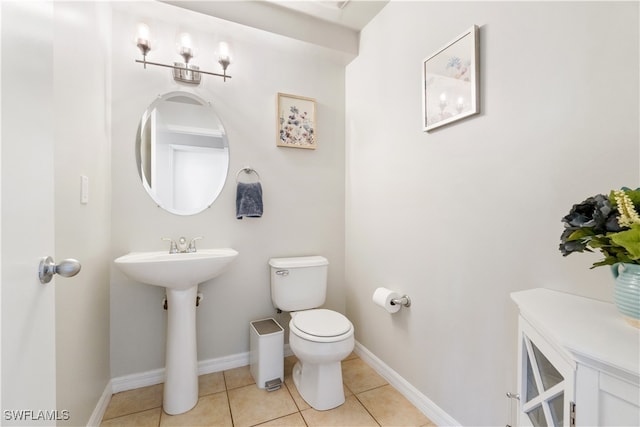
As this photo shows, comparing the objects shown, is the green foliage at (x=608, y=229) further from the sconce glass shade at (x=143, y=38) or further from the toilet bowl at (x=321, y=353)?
the sconce glass shade at (x=143, y=38)

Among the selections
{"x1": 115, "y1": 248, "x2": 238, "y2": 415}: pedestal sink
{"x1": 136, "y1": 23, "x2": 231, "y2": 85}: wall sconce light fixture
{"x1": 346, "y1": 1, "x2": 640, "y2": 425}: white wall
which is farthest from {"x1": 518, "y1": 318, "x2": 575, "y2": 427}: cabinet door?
{"x1": 136, "y1": 23, "x2": 231, "y2": 85}: wall sconce light fixture

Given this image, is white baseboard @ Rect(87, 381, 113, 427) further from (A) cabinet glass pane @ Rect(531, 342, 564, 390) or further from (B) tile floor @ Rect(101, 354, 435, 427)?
(A) cabinet glass pane @ Rect(531, 342, 564, 390)

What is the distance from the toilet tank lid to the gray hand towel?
35cm

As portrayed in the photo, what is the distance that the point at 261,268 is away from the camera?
1989 mm

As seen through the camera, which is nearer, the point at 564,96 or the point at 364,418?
the point at 564,96

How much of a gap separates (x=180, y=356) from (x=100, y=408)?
0.45 m

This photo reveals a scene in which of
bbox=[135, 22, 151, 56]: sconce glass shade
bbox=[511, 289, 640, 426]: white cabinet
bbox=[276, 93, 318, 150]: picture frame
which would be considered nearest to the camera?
bbox=[511, 289, 640, 426]: white cabinet

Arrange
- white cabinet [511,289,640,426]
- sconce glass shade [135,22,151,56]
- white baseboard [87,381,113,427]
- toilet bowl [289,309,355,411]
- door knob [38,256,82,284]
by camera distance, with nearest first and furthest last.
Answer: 1. white cabinet [511,289,640,426]
2. door knob [38,256,82,284]
3. white baseboard [87,381,113,427]
4. toilet bowl [289,309,355,411]
5. sconce glass shade [135,22,151,56]

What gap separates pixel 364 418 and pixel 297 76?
226cm

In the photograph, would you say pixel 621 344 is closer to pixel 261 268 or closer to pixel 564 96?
pixel 564 96

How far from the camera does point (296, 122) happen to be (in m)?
2.06

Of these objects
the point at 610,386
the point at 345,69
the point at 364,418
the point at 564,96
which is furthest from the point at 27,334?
the point at 345,69

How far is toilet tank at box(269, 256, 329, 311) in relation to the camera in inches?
73.8

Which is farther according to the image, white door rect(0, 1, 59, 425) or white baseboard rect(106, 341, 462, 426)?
white baseboard rect(106, 341, 462, 426)
